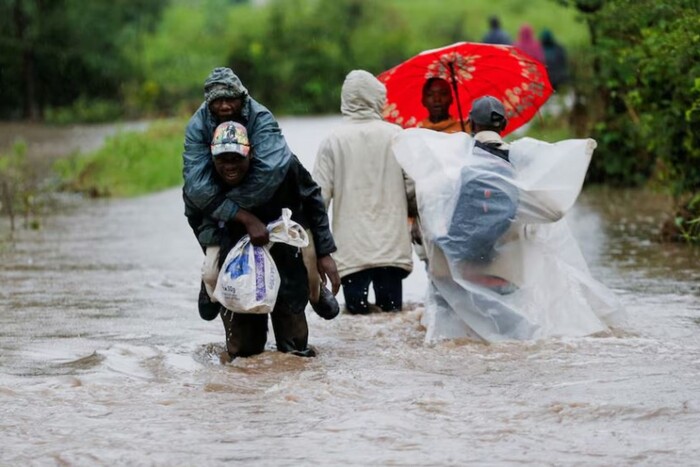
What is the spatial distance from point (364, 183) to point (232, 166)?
2273 millimetres

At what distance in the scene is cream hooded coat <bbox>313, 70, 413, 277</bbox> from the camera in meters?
9.90

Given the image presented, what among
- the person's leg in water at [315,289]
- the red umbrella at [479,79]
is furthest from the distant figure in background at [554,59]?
the person's leg in water at [315,289]

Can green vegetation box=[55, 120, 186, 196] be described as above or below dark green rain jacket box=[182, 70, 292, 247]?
below

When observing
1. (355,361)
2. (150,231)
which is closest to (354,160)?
(355,361)

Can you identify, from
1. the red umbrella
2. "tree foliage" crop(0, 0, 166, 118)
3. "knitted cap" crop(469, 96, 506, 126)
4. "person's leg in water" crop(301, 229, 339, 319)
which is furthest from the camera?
"tree foliage" crop(0, 0, 166, 118)

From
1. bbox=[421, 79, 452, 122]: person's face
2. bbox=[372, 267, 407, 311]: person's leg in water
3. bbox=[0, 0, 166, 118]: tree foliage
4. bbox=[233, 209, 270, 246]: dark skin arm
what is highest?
bbox=[0, 0, 166, 118]: tree foliage

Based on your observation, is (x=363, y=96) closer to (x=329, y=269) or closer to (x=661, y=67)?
(x=329, y=269)

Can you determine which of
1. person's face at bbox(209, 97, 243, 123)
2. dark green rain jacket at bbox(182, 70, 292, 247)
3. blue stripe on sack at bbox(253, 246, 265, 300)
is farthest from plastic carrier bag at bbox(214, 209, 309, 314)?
person's face at bbox(209, 97, 243, 123)

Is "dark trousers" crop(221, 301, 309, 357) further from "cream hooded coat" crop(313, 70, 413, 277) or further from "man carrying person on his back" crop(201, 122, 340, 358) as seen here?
"cream hooded coat" crop(313, 70, 413, 277)

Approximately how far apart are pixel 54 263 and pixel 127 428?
6135 mm

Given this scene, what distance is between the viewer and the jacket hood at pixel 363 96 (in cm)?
988

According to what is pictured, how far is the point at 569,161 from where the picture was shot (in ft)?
28.7

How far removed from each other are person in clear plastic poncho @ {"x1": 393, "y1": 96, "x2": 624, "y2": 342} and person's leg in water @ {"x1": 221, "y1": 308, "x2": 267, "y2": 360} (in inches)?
43.3

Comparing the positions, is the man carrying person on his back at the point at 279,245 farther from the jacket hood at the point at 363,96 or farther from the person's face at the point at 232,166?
the jacket hood at the point at 363,96
